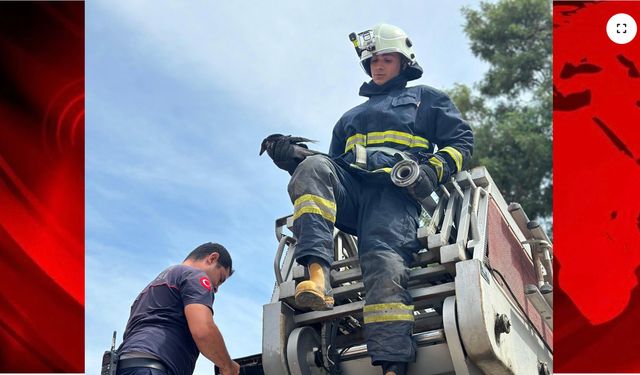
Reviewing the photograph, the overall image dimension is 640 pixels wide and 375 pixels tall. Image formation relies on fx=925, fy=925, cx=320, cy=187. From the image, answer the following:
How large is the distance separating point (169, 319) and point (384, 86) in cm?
208

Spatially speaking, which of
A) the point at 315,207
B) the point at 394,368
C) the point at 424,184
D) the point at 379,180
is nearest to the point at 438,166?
the point at 424,184

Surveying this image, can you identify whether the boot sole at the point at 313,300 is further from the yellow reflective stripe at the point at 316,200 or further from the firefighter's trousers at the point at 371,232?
the yellow reflective stripe at the point at 316,200

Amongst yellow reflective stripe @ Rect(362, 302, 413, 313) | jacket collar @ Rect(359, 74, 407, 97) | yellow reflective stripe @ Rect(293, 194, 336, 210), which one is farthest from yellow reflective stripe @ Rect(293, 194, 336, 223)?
jacket collar @ Rect(359, 74, 407, 97)

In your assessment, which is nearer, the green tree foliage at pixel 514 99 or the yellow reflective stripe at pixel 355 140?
the yellow reflective stripe at pixel 355 140

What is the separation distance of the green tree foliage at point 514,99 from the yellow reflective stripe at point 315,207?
9719 mm

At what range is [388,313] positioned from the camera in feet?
14.8

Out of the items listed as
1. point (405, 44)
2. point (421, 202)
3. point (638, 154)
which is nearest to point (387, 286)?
point (421, 202)

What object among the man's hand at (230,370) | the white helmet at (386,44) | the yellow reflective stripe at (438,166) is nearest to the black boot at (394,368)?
the man's hand at (230,370)

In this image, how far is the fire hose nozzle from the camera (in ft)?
15.9

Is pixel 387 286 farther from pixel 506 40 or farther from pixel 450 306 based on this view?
pixel 506 40

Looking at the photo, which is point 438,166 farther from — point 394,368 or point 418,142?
point 394,368

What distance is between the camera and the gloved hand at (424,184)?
191 inches

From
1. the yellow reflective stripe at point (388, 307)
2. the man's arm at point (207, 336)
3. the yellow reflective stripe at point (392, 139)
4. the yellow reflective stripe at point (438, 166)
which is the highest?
the yellow reflective stripe at point (392, 139)

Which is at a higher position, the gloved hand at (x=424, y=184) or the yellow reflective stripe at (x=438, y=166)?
the yellow reflective stripe at (x=438, y=166)
